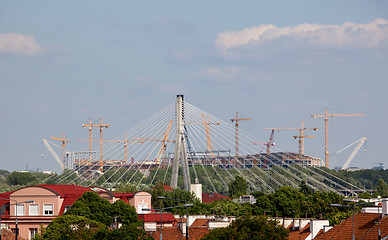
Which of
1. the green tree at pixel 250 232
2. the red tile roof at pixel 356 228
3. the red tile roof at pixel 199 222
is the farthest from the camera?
the red tile roof at pixel 199 222

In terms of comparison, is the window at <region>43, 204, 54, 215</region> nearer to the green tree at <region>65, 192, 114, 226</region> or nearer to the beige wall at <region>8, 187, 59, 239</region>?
the beige wall at <region>8, 187, 59, 239</region>

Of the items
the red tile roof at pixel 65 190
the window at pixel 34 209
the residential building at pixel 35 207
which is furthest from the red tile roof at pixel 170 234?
the red tile roof at pixel 65 190

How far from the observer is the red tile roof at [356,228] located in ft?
236

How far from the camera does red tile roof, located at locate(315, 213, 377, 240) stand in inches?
2835

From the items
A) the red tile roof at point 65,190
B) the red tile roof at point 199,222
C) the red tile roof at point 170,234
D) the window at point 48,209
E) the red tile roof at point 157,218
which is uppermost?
the red tile roof at point 65,190

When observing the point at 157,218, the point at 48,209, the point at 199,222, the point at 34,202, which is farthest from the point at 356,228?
the point at 34,202

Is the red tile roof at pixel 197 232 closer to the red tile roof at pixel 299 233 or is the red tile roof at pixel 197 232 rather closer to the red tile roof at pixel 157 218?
the red tile roof at pixel 299 233

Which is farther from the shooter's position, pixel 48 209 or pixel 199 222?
pixel 48 209

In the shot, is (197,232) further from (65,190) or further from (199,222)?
(65,190)

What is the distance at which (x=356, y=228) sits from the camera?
73.6 meters

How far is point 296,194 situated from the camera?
168125 mm

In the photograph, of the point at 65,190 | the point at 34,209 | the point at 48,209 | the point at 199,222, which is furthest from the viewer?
the point at 65,190

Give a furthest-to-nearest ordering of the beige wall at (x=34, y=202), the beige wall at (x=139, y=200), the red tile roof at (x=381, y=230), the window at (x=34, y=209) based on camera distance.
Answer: the beige wall at (x=139, y=200) < the window at (x=34, y=209) < the beige wall at (x=34, y=202) < the red tile roof at (x=381, y=230)

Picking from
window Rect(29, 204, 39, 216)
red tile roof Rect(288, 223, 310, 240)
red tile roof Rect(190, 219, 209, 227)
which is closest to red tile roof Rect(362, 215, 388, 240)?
red tile roof Rect(288, 223, 310, 240)
